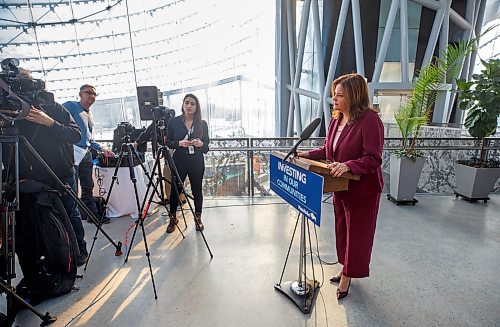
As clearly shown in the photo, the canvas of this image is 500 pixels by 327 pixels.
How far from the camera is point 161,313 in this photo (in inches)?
70.1

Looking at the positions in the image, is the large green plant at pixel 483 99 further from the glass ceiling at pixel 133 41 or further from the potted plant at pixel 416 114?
the glass ceiling at pixel 133 41

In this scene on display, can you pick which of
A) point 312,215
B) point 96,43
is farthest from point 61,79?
point 312,215

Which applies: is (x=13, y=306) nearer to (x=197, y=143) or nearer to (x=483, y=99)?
(x=197, y=143)

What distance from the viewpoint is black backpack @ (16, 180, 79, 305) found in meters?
1.78

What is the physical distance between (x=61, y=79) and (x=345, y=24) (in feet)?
45.9

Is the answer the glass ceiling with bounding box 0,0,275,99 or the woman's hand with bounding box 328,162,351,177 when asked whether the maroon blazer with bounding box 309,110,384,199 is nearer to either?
the woman's hand with bounding box 328,162,351,177

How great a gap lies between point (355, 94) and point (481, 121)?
10.5 feet

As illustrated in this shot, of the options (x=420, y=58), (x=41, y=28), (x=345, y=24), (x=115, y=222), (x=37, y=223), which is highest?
(x=41, y=28)

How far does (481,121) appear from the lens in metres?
3.60

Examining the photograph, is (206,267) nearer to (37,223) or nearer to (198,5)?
(37,223)

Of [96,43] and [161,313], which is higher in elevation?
[96,43]

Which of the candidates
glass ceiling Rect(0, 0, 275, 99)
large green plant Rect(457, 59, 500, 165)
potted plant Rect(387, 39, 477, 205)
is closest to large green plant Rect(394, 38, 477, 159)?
potted plant Rect(387, 39, 477, 205)

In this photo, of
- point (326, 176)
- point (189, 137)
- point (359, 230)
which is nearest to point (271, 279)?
point (359, 230)

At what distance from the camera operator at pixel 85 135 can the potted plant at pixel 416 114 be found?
3.78 meters
